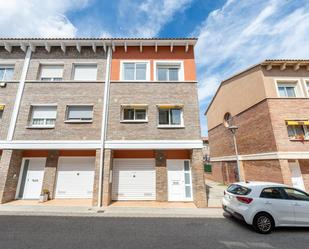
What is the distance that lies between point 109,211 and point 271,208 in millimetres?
7179

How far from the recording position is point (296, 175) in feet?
39.7

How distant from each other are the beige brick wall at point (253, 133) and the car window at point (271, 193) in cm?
696

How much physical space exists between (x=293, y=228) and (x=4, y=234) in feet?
34.5

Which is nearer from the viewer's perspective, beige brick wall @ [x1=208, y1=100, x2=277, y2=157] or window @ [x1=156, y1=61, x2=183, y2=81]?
window @ [x1=156, y1=61, x2=183, y2=81]

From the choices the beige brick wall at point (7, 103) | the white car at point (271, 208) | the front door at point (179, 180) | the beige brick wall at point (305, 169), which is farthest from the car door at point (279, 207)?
the beige brick wall at point (7, 103)

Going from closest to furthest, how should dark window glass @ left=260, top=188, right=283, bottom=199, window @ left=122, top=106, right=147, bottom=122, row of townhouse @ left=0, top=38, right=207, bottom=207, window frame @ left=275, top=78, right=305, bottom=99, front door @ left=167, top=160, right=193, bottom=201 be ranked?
dark window glass @ left=260, top=188, right=283, bottom=199 < row of townhouse @ left=0, top=38, right=207, bottom=207 < front door @ left=167, top=160, right=193, bottom=201 < window @ left=122, top=106, right=147, bottom=122 < window frame @ left=275, top=78, right=305, bottom=99

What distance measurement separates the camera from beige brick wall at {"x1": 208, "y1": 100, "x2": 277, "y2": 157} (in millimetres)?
12508

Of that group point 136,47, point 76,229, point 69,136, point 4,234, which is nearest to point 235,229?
point 76,229

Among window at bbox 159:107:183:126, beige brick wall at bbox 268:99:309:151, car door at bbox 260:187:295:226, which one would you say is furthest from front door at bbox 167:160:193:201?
beige brick wall at bbox 268:99:309:151

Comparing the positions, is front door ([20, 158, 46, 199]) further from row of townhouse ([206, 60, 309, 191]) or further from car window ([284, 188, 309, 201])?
row of townhouse ([206, 60, 309, 191])

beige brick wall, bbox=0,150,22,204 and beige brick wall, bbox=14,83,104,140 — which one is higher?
beige brick wall, bbox=14,83,104,140

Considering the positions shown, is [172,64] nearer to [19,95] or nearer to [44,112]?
[44,112]

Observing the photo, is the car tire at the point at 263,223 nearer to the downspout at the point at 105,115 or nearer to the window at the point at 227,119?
the downspout at the point at 105,115

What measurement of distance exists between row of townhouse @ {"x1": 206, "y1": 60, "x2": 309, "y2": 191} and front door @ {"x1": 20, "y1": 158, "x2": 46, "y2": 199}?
1642cm
